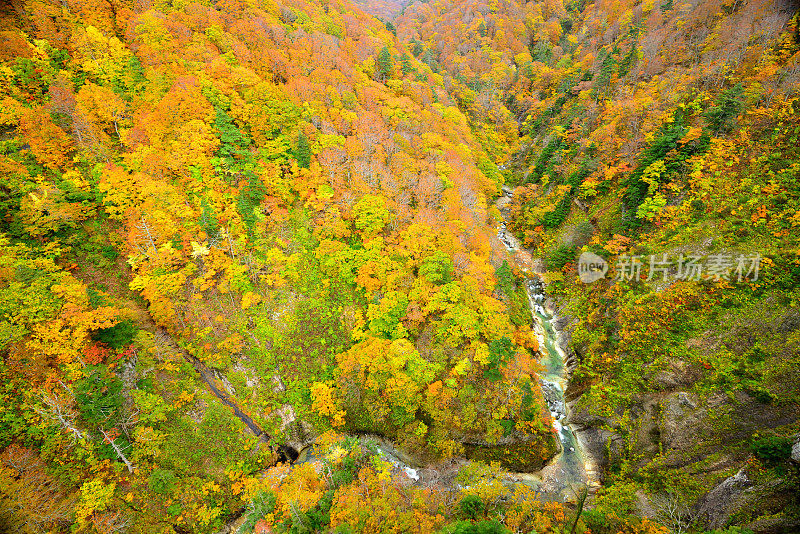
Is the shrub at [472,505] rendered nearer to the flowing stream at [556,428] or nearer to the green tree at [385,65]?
the flowing stream at [556,428]

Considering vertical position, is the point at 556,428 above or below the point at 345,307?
below

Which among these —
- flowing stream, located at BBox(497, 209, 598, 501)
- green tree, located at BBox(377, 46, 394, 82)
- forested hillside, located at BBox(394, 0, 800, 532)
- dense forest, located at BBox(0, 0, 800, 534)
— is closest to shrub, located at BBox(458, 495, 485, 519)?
dense forest, located at BBox(0, 0, 800, 534)

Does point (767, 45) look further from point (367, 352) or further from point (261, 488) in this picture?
point (261, 488)

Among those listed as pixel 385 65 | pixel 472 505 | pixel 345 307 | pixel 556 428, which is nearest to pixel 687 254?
pixel 556 428

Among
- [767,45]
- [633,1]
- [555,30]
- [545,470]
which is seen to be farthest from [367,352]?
[555,30]

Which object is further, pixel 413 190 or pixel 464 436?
pixel 413 190

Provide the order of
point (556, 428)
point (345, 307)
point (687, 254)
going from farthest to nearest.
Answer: point (345, 307), point (556, 428), point (687, 254)

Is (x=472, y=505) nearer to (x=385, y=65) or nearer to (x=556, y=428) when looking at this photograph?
(x=556, y=428)
